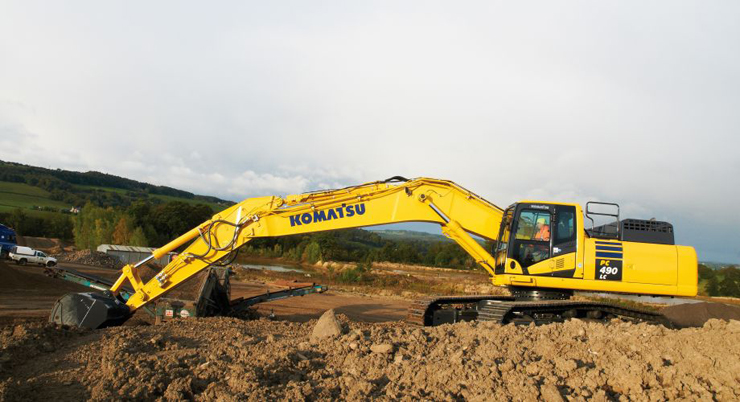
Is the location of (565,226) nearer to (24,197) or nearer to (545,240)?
(545,240)

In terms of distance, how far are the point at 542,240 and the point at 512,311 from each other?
1495mm

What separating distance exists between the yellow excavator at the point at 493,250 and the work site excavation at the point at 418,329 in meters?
0.03

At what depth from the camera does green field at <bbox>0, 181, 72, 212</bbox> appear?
267 ft

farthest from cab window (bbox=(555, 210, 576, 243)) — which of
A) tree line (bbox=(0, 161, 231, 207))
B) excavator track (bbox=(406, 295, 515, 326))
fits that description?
tree line (bbox=(0, 161, 231, 207))

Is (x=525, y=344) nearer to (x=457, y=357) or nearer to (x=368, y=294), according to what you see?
(x=457, y=357)

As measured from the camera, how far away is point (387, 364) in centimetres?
650

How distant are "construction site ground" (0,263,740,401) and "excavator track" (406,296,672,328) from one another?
48.4 inches

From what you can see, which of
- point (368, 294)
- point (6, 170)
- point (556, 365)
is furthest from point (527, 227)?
point (6, 170)

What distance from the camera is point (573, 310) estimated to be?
1023cm

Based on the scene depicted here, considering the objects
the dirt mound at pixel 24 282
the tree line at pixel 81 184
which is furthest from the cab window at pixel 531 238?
the tree line at pixel 81 184

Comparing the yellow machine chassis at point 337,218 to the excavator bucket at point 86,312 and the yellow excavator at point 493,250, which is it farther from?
the excavator bucket at point 86,312

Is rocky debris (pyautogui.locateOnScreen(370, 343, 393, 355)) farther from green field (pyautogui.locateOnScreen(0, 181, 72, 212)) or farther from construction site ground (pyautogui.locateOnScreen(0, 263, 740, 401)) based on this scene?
green field (pyautogui.locateOnScreen(0, 181, 72, 212))

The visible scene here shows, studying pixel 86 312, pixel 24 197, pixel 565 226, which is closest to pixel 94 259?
pixel 86 312

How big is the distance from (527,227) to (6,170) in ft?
394
